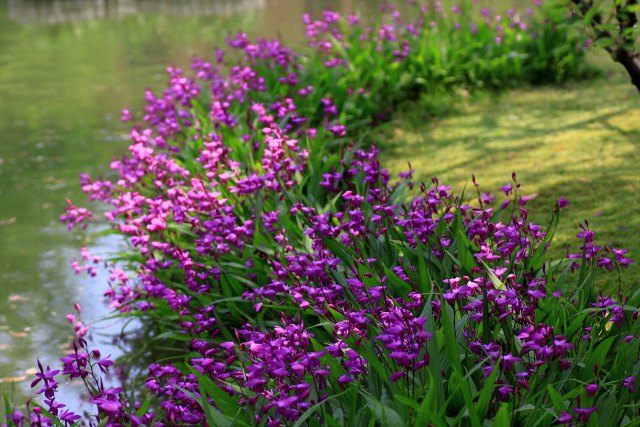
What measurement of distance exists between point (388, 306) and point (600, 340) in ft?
2.88

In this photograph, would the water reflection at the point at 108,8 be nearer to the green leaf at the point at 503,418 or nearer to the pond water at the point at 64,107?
the pond water at the point at 64,107

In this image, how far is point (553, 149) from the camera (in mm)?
8156

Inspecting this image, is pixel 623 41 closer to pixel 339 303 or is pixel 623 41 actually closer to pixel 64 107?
pixel 339 303

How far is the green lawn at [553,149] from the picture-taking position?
625 cm

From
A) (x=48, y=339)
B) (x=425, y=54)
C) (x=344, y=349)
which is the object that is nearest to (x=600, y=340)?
(x=344, y=349)

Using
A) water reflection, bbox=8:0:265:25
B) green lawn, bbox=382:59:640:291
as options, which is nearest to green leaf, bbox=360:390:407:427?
green lawn, bbox=382:59:640:291

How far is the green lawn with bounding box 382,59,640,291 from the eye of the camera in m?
6.25

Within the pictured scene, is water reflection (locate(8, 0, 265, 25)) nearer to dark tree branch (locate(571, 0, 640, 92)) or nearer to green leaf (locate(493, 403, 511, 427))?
dark tree branch (locate(571, 0, 640, 92))

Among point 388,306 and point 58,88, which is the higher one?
point 388,306

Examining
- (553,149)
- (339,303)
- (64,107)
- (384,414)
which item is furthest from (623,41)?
(64,107)

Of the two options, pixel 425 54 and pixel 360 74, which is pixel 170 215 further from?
pixel 425 54

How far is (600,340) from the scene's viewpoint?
3332 mm

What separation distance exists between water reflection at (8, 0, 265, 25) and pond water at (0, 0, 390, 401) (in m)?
0.04

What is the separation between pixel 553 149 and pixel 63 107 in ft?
22.8
